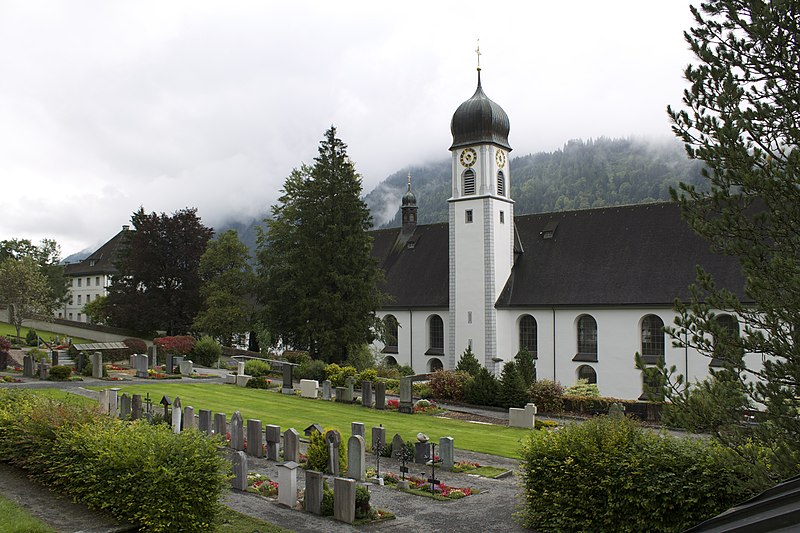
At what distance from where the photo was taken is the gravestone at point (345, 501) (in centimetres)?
1280

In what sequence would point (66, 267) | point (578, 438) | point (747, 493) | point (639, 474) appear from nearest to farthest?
point (747, 493), point (639, 474), point (578, 438), point (66, 267)

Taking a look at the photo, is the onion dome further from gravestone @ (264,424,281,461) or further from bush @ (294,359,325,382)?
gravestone @ (264,424,281,461)

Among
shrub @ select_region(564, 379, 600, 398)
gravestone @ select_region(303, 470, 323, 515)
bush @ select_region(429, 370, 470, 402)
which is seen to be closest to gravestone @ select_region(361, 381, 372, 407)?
bush @ select_region(429, 370, 470, 402)

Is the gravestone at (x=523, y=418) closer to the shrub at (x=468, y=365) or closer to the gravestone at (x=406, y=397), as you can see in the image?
the gravestone at (x=406, y=397)

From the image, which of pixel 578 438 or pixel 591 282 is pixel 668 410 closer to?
pixel 578 438

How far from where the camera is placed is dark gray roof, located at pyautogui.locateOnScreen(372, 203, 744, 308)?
35750 millimetres

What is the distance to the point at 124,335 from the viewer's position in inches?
2208

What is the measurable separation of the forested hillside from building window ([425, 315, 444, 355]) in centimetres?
6130

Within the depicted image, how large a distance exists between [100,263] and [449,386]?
63496mm

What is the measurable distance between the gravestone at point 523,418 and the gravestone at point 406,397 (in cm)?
437

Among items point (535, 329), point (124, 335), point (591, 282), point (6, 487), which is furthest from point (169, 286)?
point (6, 487)

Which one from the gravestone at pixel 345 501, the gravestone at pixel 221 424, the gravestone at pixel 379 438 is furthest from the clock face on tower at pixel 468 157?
the gravestone at pixel 345 501

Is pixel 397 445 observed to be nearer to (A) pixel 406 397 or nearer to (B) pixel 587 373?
(A) pixel 406 397

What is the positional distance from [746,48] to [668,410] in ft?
17.0
